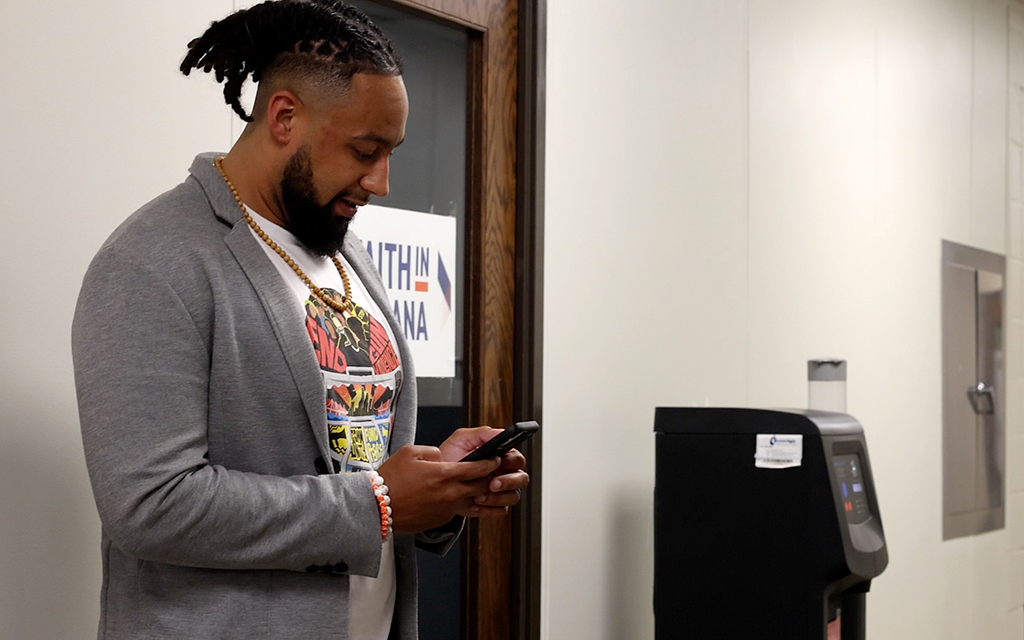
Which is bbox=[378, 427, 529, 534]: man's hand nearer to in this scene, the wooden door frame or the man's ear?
the man's ear

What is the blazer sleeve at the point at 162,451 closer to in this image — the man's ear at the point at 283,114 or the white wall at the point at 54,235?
the man's ear at the point at 283,114

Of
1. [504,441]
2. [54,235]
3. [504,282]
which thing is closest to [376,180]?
[504,441]

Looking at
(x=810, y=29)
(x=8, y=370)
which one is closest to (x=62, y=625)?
(x=8, y=370)

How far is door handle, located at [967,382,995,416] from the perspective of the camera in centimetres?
475

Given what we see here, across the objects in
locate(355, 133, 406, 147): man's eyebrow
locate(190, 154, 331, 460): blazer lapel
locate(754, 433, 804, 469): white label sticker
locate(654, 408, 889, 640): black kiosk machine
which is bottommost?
locate(654, 408, 889, 640): black kiosk machine

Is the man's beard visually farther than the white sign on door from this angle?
No

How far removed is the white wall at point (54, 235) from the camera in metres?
1.55

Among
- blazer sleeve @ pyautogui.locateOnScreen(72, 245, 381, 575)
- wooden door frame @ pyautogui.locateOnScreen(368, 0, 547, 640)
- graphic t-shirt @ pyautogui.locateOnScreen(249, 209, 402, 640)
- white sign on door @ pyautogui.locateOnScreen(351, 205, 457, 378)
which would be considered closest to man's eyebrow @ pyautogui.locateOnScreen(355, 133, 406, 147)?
graphic t-shirt @ pyautogui.locateOnScreen(249, 209, 402, 640)

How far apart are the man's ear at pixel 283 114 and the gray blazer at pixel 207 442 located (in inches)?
4.1

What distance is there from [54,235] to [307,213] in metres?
0.46

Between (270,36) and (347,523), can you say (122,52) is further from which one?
(347,523)

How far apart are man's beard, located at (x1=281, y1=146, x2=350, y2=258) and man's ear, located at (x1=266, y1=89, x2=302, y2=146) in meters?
0.03

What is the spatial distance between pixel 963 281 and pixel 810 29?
1.63 metres

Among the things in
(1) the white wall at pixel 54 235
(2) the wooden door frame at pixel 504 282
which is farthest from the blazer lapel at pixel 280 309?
(2) the wooden door frame at pixel 504 282
